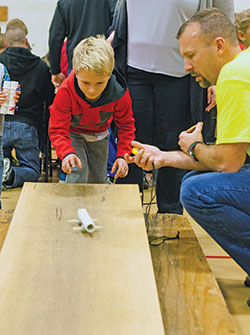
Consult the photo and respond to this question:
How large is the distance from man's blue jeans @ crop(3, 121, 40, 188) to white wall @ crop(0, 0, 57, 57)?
12.4ft

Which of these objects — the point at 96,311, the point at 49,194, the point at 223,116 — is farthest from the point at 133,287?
the point at 49,194

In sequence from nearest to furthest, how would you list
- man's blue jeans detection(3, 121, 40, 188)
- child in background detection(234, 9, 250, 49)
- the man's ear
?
the man's ear, child in background detection(234, 9, 250, 49), man's blue jeans detection(3, 121, 40, 188)

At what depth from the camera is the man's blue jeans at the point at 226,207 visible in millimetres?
1709

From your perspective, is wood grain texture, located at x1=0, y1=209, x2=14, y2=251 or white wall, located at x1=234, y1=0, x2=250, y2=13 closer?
wood grain texture, located at x1=0, y1=209, x2=14, y2=251

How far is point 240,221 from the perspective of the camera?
5.59ft

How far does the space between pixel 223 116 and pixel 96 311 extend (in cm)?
86

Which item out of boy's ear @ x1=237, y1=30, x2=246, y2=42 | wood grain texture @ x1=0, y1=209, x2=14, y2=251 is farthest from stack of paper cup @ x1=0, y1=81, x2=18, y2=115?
boy's ear @ x1=237, y1=30, x2=246, y2=42

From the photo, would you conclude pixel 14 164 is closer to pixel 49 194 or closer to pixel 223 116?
pixel 49 194

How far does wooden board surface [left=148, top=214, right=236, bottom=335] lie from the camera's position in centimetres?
140

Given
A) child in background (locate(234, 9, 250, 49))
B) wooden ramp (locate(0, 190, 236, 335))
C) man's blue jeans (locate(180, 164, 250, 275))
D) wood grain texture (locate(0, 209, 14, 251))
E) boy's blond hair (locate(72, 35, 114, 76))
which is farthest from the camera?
child in background (locate(234, 9, 250, 49))

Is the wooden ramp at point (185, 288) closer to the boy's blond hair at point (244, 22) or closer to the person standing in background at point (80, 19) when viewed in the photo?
the boy's blond hair at point (244, 22)

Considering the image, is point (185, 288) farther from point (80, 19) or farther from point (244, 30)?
point (80, 19)

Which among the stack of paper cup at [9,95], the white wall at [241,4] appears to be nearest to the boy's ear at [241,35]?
the stack of paper cup at [9,95]

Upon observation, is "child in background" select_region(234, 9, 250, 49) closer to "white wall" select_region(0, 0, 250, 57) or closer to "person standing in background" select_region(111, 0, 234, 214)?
"person standing in background" select_region(111, 0, 234, 214)
